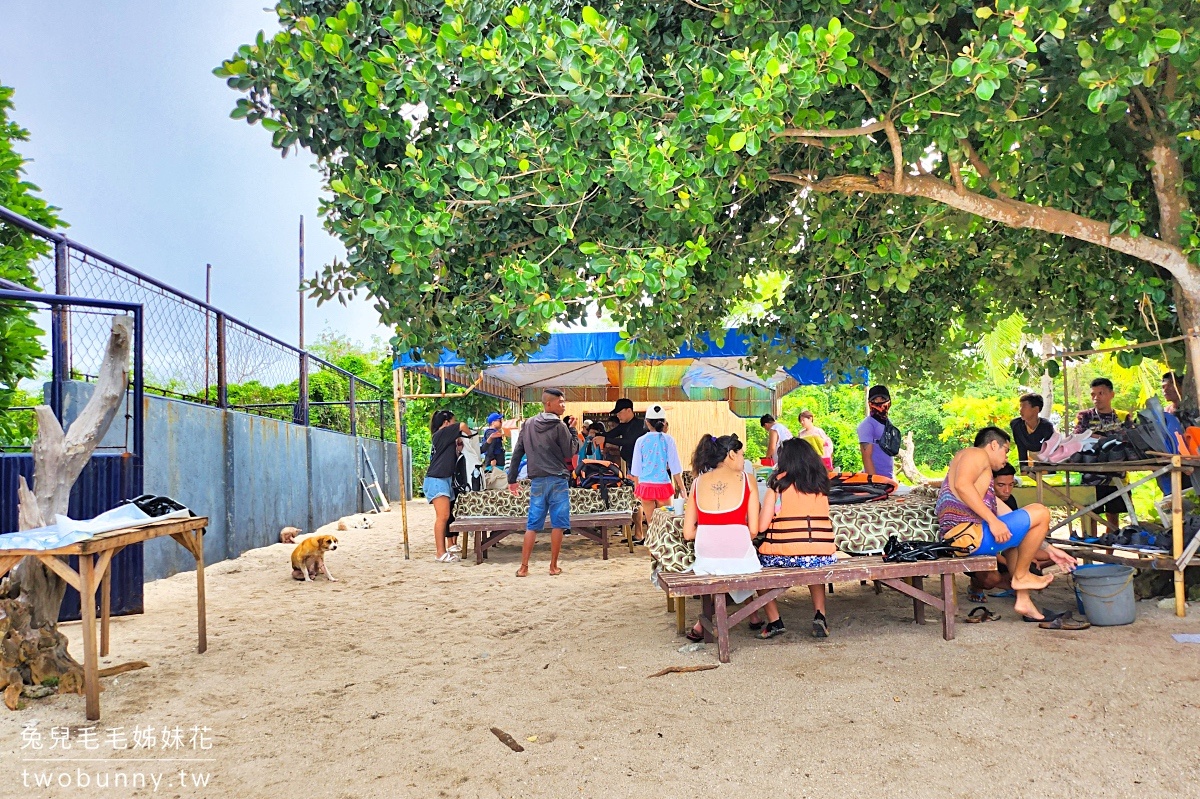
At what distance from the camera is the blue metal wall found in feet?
18.8

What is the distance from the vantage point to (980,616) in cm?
541

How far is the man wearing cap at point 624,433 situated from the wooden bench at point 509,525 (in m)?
1.19

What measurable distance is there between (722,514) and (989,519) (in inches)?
68.7

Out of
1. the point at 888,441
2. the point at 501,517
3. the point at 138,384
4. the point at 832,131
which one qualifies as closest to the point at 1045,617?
the point at 888,441

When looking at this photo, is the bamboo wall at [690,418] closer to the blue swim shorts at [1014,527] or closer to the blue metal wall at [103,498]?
the blue metal wall at [103,498]

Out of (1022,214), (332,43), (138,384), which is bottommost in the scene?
(138,384)

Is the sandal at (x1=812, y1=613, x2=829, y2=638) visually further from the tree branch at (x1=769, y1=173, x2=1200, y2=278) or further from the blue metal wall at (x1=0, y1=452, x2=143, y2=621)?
the blue metal wall at (x1=0, y1=452, x2=143, y2=621)

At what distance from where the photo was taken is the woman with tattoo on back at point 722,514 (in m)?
4.95

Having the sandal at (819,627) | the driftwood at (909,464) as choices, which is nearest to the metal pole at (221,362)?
the sandal at (819,627)

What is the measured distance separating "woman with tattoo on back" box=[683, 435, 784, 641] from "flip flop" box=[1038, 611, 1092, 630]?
1678 mm

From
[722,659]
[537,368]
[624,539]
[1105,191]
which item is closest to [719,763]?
[722,659]

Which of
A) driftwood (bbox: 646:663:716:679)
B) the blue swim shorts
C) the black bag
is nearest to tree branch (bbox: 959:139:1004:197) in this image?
the blue swim shorts

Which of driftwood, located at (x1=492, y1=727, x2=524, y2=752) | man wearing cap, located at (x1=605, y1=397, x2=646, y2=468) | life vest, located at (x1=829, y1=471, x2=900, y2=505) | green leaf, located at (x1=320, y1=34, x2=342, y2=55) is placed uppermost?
green leaf, located at (x1=320, y1=34, x2=342, y2=55)

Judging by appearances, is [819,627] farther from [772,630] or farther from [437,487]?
[437,487]
